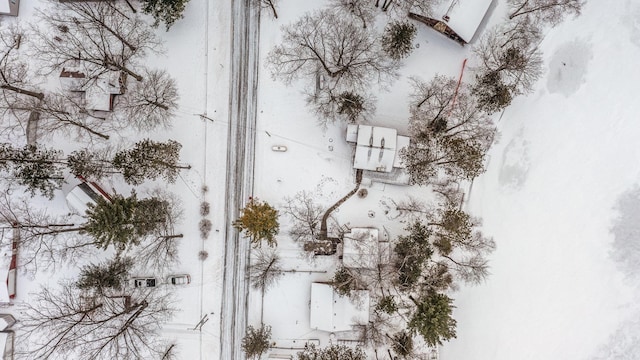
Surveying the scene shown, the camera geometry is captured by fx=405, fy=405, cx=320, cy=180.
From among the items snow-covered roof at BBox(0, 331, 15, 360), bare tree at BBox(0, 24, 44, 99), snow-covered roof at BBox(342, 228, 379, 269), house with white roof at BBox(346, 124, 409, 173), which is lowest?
snow-covered roof at BBox(0, 331, 15, 360)

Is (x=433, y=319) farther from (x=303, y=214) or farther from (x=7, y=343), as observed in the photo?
(x=7, y=343)

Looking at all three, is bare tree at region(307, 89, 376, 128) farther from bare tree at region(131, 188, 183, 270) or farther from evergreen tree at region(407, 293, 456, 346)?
evergreen tree at region(407, 293, 456, 346)

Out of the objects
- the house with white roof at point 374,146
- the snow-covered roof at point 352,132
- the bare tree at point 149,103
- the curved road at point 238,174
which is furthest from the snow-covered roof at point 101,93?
the house with white roof at point 374,146

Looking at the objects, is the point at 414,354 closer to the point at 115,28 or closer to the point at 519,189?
the point at 519,189

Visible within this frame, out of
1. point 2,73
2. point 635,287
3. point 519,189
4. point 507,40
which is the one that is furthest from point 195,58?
point 635,287

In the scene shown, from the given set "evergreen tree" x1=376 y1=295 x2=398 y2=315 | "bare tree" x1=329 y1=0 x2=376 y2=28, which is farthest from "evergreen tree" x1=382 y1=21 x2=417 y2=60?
"evergreen tree" x1=376 y1=295 x2=398 y2=315

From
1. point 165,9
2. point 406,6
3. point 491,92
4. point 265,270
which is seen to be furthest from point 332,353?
point 165,9

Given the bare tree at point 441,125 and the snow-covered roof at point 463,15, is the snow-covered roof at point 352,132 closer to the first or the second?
the bare tree at point 441,125
